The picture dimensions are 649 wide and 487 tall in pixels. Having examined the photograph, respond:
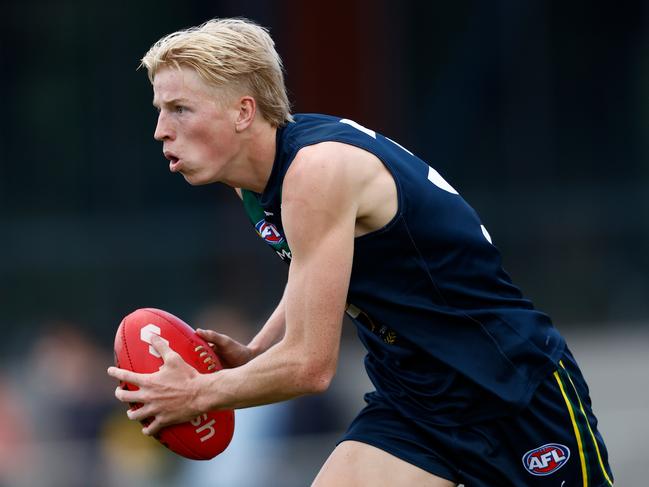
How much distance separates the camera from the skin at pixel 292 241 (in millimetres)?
3859

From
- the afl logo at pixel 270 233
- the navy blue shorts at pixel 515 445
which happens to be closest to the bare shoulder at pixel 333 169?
the afl logo at pixel 270 233

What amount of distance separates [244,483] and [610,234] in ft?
20.8

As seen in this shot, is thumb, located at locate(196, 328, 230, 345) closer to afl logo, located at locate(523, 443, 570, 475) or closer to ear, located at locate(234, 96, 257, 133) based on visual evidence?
ear, located at locate(234, 96, 257, 133)

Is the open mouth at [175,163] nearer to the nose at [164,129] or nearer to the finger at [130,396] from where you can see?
the nose at [164,129]

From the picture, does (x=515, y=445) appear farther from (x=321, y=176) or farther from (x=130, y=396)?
(x=130, y=396)

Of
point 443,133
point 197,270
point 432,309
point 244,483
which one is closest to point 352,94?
point 443,133

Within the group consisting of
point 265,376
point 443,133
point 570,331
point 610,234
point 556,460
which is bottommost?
point 570,331

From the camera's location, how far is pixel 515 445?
167 inches

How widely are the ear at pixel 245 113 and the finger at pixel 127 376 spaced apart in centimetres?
89

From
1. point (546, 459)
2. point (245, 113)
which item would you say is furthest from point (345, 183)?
point (546, 459)

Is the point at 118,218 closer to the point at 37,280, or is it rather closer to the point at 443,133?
the point at 37,280

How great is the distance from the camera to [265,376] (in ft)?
13.0

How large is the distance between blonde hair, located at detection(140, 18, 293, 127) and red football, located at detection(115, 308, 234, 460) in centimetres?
88

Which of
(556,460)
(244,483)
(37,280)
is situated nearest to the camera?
(556,460)
